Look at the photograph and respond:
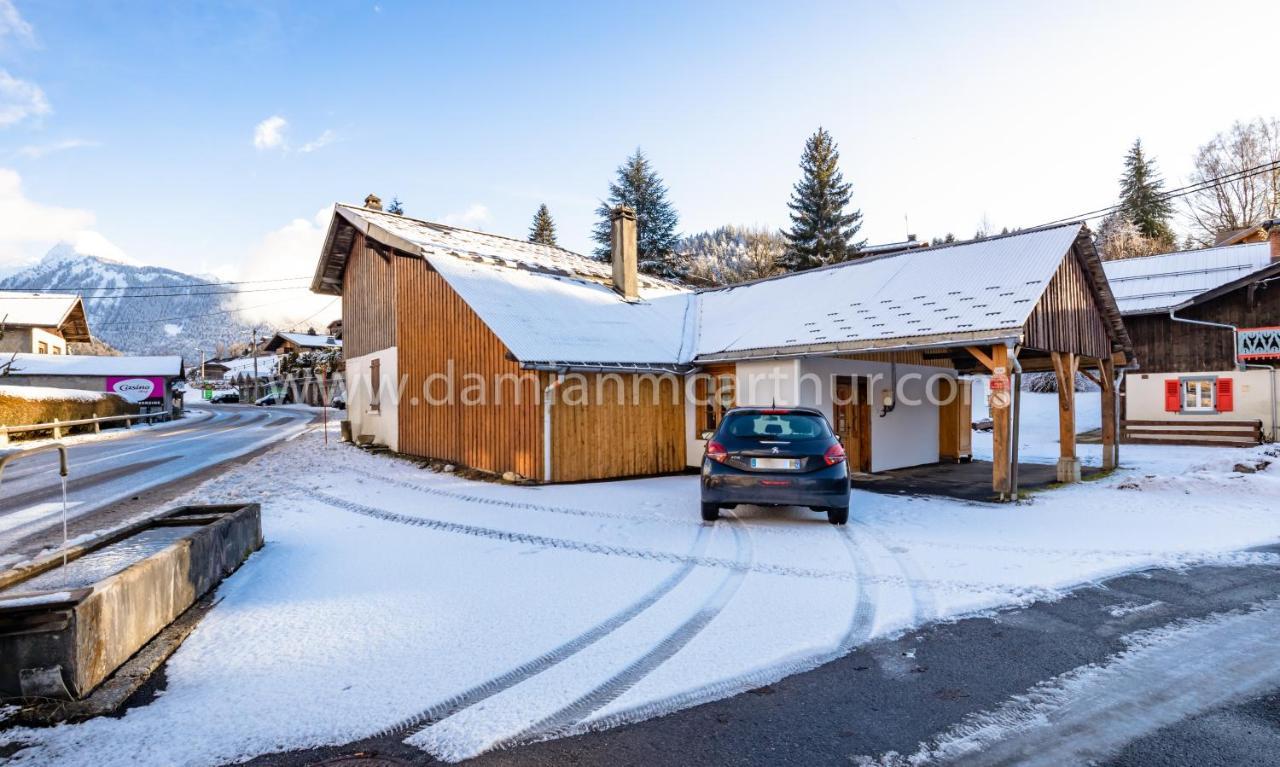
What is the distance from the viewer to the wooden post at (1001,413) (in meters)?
10.2

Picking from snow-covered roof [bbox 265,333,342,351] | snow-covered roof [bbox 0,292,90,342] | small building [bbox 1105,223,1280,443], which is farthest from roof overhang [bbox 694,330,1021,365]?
snow-covered roof [bbox 265,333,342,351]

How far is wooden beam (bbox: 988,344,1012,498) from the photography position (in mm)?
10258

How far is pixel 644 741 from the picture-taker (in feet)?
10.2

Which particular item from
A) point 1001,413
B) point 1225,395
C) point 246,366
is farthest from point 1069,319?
point 246,366

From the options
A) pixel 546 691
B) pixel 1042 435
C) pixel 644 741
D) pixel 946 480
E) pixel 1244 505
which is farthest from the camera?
pixel 1042 435

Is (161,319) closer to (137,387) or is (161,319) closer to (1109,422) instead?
(137,387)

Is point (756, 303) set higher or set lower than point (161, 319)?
lower

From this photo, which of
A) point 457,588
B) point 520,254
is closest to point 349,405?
point 520,254

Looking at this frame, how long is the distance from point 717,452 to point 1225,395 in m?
22.0

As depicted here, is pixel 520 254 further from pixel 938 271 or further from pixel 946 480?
pixel 946 480

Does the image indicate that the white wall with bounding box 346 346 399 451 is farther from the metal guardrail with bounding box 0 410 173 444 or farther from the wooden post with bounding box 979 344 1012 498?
the wooden post with bounding box 979 344 1012 498

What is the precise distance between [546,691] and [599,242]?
1507 inches

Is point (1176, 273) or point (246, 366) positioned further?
point (246, 366)

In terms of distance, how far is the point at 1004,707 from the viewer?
11.5 ft
